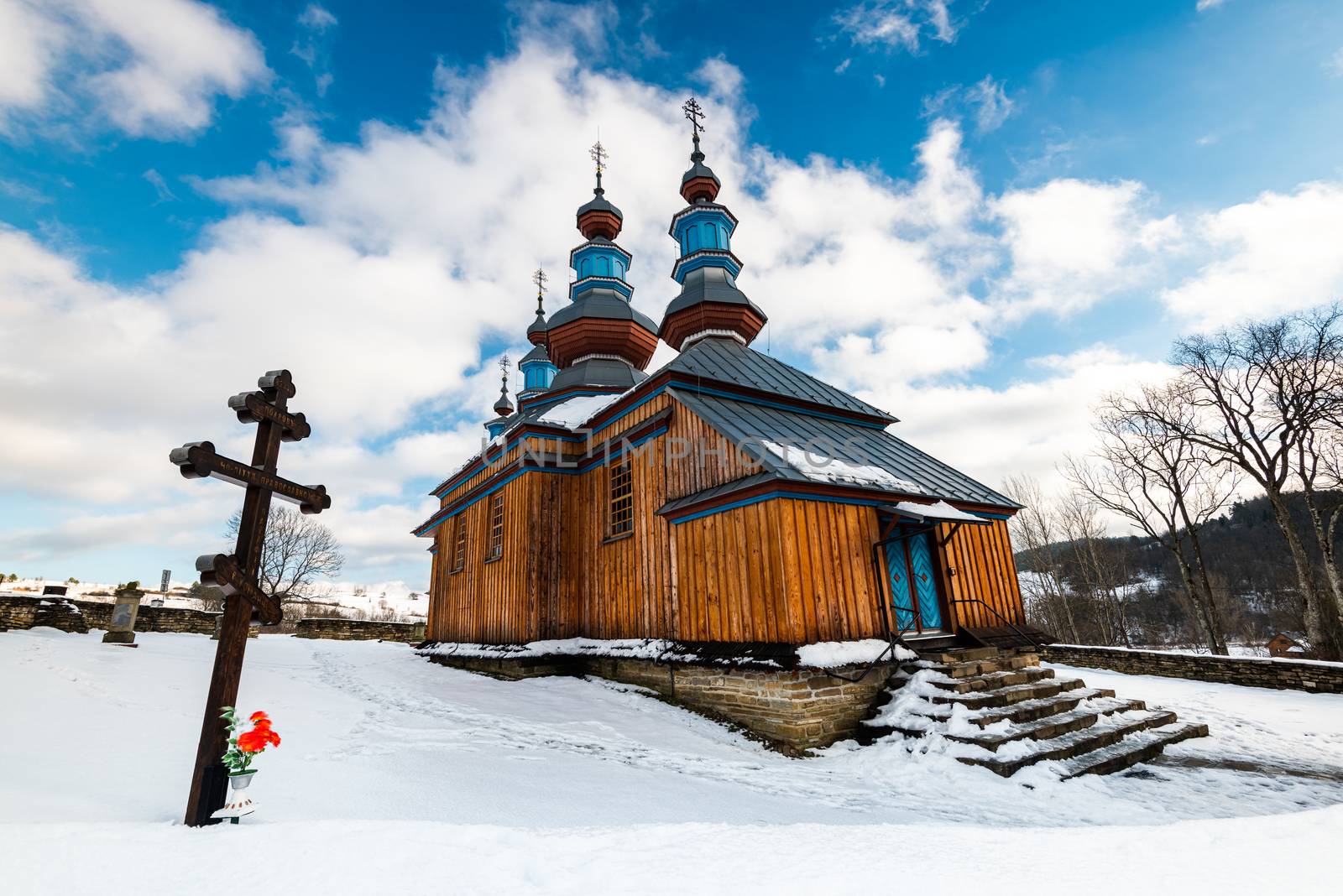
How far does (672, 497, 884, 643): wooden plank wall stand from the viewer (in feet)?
26.9

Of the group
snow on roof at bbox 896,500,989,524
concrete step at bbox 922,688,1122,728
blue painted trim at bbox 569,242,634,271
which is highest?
blue painted trim at bbox 569,242,634,271

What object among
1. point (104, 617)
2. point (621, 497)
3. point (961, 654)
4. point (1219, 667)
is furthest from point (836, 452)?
point (104, 617)

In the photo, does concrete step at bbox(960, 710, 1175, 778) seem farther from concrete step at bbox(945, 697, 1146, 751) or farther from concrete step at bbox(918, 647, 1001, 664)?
concrete step at bbox(918, 647, 1001, 664)

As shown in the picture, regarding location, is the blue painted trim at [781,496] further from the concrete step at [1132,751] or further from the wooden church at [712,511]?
the concrete step at [1132,751]

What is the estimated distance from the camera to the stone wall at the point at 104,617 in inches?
541

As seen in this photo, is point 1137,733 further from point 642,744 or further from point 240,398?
point 240,398

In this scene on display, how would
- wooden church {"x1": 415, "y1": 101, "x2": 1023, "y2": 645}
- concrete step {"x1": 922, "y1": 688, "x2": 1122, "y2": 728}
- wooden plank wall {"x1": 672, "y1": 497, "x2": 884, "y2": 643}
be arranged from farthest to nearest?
wooden church {"x1": 415, "y1": 101, "x2": 1023, "y2": 645} < wooden plank wall {"x1": 672, "y1": 497, "x2": 884, "y2": 643} < concrete step {"x1": 922, "y1": 688, "x2": 1122, "y2": 728}

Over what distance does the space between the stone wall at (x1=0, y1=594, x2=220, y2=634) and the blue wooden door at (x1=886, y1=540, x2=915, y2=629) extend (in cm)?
1828

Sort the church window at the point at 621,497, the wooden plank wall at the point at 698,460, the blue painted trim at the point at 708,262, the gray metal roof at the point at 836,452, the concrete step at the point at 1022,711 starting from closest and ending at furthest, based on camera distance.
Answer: the concrete step at the point at 1022,711
the gray metal roof at the point at 836,452
the wooden plank wall at the point at 698,460
the church window at the point at 621,497
the blue painted trim at the point at 708,262

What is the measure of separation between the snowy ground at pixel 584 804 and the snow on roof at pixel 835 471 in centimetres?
357

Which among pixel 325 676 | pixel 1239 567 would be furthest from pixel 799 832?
pixel 1239 567

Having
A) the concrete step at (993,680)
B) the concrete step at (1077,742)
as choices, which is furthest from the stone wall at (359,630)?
the concrete step at (1077,742)

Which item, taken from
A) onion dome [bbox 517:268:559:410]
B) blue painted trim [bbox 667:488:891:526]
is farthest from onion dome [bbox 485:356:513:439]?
blue painted trim [bbox 667:488:891:526]

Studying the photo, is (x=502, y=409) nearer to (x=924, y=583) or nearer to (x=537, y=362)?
(x=537, y=362)
